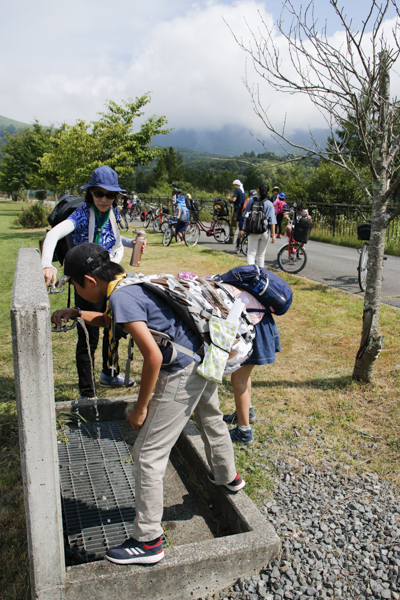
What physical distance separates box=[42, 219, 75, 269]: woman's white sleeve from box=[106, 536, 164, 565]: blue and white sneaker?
1.87m

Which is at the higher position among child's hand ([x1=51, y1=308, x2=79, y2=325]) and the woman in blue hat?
the woman in blue hat

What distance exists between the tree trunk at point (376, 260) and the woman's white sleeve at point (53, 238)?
2678 mm

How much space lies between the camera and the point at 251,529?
242cm

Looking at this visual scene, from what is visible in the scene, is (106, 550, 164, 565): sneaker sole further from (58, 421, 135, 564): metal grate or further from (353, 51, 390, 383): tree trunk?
(353, 51, 390, 383): tree trunk

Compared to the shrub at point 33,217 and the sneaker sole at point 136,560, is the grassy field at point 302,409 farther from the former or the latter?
the shrub at point 33,217

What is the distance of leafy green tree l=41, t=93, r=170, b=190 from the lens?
55.1 ft

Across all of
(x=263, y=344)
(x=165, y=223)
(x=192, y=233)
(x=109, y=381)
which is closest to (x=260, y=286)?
(x=263, y=344)

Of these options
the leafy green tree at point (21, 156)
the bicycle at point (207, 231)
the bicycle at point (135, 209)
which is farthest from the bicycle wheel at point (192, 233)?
the leafy green tree at point (21, 156)

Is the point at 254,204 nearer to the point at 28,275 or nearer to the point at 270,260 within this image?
the point at 270,260

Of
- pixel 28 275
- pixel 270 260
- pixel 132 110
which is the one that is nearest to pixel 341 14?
pixel 28 275

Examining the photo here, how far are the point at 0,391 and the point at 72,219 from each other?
194 centimetres

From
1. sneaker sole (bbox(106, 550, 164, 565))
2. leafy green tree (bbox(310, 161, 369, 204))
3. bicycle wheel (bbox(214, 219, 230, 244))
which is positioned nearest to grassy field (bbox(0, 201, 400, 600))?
sneaker sole (bbox(106, 550, 164, 565))

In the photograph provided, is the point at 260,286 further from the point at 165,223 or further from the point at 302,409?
the point at 165,223

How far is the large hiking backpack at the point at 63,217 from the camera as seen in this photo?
11.8ft
